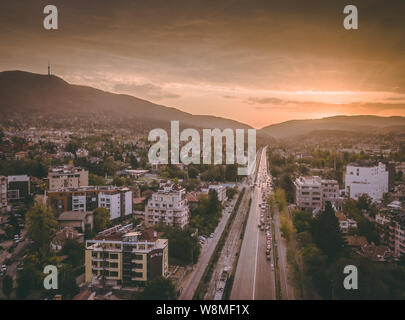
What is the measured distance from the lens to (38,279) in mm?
4598

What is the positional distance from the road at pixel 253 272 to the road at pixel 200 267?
1.61 ft

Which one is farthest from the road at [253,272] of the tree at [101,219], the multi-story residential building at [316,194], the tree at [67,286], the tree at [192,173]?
the tree at [192,173]

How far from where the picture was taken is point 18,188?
327 inches

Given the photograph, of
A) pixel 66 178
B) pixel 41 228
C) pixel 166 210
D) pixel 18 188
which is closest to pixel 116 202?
pixel 166 210

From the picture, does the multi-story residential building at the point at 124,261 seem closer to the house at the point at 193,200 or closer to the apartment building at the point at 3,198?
the house at the point at 193,200

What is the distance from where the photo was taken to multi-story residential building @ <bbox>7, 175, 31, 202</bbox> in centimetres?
811

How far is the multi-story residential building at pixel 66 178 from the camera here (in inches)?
360

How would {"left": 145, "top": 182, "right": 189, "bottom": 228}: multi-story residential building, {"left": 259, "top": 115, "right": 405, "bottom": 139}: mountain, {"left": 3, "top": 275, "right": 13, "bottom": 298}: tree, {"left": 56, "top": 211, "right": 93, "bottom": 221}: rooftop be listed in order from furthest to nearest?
{"left": 259, "top": 115, "right": 405, "bottom": 139}: mountain → {"left": 145, "top": 182, "right": 189, "bottom": 228}: multi-story residential building → {"left": 56, "top": 211, "right": 93, "bottom": 221}: rooftop → {"left": 3, "top": 275, "right": 13, "bottom": 298}: tree

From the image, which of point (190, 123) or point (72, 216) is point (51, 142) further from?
point (190, 123)

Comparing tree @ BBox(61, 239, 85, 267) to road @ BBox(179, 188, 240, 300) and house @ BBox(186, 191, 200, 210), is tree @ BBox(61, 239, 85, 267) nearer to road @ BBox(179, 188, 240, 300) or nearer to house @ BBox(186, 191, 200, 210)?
road @ BBox(179, 188, 240, 300)

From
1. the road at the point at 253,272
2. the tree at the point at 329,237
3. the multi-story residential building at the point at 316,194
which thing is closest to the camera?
the road at the point at 253,272

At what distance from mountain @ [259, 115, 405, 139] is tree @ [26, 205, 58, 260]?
28.5 feet

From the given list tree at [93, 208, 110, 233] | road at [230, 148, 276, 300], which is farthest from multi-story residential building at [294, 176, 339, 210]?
tree at [93, 208, 110, 233]
